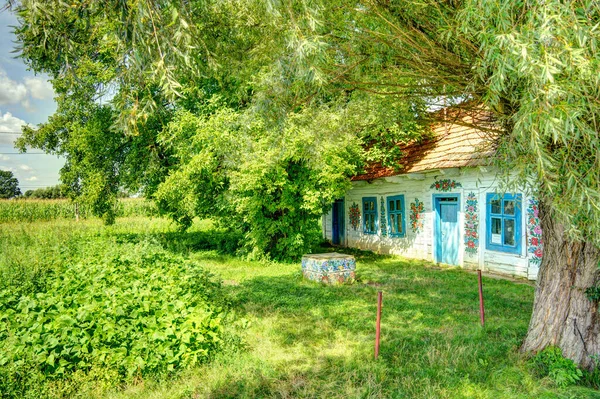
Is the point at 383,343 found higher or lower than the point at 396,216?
lower

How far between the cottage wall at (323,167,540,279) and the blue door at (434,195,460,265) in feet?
0.60

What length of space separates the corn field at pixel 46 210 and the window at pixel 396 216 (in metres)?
16.6

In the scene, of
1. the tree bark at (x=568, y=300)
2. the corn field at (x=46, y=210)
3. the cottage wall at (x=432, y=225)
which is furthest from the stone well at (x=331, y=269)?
the corn field at (x=46, y=210)

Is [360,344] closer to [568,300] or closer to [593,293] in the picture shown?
[568,300]

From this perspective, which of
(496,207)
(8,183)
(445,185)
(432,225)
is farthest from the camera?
(8,183)

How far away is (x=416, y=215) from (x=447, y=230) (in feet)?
4.82

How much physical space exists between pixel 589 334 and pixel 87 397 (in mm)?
5966

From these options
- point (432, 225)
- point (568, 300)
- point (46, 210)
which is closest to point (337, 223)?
point (432, 225)

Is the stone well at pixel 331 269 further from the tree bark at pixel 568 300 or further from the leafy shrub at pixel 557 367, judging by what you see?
the leafy shrub at pixel 557 367

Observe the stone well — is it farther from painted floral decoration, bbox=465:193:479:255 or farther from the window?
the window

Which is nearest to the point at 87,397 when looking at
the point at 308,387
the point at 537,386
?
the point at 308,387

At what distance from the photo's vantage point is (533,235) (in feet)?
36.2

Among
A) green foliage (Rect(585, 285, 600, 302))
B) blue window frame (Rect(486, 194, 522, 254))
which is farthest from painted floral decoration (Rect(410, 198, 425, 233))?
green foliage (Rect(585, 285, 600, 302))

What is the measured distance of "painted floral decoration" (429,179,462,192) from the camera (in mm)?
13567
